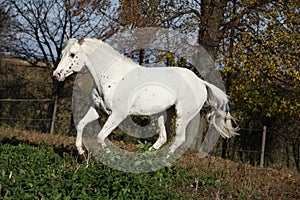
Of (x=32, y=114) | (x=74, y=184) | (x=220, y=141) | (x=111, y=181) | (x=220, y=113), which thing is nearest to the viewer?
(x=74, y=184)

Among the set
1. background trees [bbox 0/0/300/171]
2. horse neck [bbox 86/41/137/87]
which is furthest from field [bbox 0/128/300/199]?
background trees [bbox 0/0/300/171]

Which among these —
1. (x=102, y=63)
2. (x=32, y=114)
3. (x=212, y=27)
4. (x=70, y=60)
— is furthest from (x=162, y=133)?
(x=32, y=114)

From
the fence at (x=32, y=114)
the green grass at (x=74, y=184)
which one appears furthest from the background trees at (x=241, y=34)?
the green grass at (x=74, y=184)

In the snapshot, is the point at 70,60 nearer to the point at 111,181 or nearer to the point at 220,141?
the point at 111,181

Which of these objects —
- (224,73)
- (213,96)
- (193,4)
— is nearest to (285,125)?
(224,73)

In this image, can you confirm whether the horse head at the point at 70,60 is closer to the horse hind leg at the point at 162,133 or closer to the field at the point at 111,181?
the field at the point at 111,181

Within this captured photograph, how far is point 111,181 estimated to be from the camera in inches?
188

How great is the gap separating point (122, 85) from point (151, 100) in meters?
0.65

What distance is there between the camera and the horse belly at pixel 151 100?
7230 mm

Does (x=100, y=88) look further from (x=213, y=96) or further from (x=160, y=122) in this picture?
(x=213, y=96)

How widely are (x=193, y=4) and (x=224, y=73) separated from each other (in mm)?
2531

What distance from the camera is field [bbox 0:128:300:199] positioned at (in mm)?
→ 4445

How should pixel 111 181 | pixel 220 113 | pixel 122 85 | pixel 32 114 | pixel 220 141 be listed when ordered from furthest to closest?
pixel 32 114 → pixel 220 141 → pixel 220 113 → pixel 122 85 → pixel 111 181

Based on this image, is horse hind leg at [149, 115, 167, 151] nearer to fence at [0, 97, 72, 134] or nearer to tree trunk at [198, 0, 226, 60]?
tree trunk at [198, 0, 226, 60]
